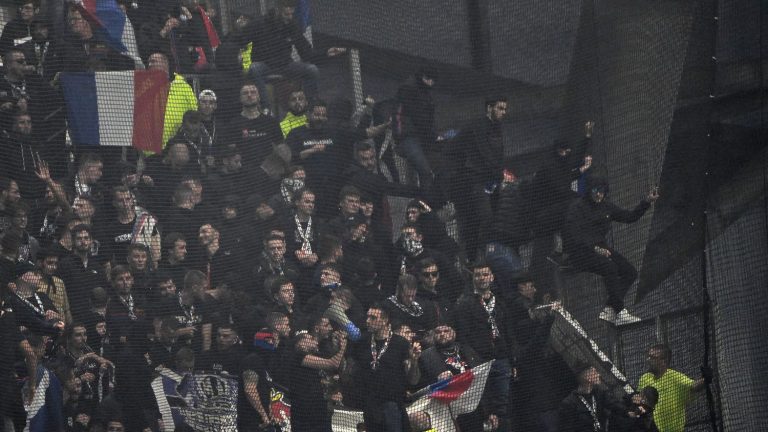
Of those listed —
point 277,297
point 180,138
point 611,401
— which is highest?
point 180,138

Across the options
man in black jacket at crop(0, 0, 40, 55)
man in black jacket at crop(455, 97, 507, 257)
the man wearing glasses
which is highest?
man in black jacket at crop(0, 0, 40, 55)

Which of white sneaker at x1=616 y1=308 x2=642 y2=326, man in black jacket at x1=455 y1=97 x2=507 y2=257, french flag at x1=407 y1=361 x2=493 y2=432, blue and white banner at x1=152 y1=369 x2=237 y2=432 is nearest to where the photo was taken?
blue and white banner at x1=152 y1=369 x2=237 y2=432

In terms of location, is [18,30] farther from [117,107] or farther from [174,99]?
[174,99]

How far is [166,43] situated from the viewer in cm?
721

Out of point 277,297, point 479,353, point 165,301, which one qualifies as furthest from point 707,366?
point 165,301

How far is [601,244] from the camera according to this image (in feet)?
23.7

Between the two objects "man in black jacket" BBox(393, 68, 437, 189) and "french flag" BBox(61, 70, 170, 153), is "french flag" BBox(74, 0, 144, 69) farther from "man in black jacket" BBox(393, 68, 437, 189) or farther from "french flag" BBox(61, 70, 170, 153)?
"man in black jacket" BBox(393, 68, 437, 189)

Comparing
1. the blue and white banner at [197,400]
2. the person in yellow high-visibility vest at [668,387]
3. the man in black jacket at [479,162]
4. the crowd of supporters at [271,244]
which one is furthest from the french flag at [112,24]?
the person in yellow high-visibility vest at [668,387]

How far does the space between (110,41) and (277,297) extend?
158 cm

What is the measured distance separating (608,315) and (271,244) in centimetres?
179

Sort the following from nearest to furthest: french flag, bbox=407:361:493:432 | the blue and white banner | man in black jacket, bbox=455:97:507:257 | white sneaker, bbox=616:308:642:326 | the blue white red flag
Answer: the blue white red flag
the blue and white banner
french flag, bbox=407:361:493:432
white sneaker, bbox=616:308:642:326
man in black jacket, bbox=455:97:507:257

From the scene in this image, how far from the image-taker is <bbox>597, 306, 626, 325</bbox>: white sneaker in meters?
7.20

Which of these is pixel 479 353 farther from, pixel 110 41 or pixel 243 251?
pixel 110 41

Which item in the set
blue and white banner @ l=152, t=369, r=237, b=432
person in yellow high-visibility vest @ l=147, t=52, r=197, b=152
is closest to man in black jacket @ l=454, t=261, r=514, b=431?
blue and white banner @ l=152, t=369, r=237, b=432
